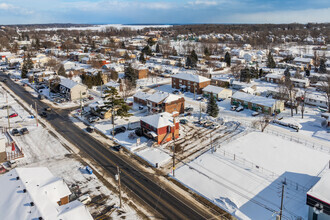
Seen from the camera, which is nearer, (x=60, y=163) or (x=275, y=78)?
(x=60, y=163)

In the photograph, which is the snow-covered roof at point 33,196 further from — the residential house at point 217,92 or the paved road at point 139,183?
the residential house at point 217,92

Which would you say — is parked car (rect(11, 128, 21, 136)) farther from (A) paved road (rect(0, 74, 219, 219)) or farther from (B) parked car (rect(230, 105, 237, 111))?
(B) parked car (rect(230, 105, 237, 111))

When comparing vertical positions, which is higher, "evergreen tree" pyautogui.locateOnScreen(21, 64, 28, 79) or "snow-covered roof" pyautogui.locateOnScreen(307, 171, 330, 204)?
"evergreen tree" pyautogui.locateOnScreen(21, 64, 28, 79)

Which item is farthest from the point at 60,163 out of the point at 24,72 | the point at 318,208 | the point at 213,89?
the point at 24,72

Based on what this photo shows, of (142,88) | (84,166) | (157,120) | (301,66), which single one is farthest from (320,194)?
(301,66)

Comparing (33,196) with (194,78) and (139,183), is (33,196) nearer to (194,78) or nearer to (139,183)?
(139,183)

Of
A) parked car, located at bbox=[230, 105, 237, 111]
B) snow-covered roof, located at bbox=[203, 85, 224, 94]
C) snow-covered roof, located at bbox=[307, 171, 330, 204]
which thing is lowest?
snow-covered roof, located at bbox=[307, 171, 330, 204]

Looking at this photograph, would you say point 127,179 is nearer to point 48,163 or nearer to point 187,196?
point 187,196

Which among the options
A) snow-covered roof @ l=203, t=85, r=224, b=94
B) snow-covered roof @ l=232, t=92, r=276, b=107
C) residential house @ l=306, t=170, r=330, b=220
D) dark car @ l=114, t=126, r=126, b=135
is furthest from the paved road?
snow-covered roof @ l=203, t=85, r=224, b=94
